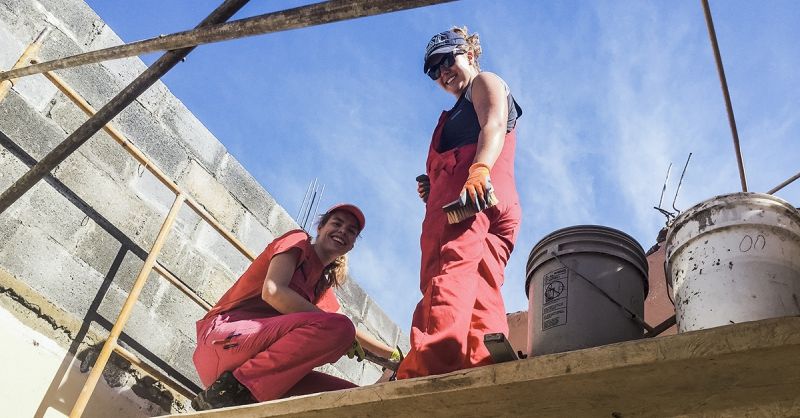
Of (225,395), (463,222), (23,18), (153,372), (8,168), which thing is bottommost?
(225,395)

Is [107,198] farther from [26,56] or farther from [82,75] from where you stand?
[26,56]

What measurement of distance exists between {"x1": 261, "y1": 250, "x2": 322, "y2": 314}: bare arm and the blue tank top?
80 centimetres

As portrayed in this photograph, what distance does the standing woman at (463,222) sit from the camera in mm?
2221

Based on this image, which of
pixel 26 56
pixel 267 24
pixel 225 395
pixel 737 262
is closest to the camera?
pixel 737 262

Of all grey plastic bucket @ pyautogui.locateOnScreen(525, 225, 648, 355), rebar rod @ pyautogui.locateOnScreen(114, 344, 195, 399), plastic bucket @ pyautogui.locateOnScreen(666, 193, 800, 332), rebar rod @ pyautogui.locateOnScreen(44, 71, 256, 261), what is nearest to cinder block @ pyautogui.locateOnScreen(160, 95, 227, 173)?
rebar rod @ pyautogui.locateOnScreen(44, 71, 256, 261)

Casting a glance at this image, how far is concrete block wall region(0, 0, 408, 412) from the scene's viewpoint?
3449mm

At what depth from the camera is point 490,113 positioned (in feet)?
8.82

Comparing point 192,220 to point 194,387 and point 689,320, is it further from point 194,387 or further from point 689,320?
point 689,320

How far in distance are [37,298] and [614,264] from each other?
2.60 meters

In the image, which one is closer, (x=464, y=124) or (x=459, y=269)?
(x=459, y=269)

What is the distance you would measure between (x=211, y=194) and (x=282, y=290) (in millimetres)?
1813

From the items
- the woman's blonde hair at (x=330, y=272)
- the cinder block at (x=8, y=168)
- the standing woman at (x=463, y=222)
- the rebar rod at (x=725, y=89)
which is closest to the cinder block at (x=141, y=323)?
the cinder block at (x=8, y=168)

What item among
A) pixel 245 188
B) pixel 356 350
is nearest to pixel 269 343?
pixel 356 350

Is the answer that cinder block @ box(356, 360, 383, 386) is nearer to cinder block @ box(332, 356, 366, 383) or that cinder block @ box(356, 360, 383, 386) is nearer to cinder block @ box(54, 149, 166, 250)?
cinder block @ box(332, 356, 366, 383)
